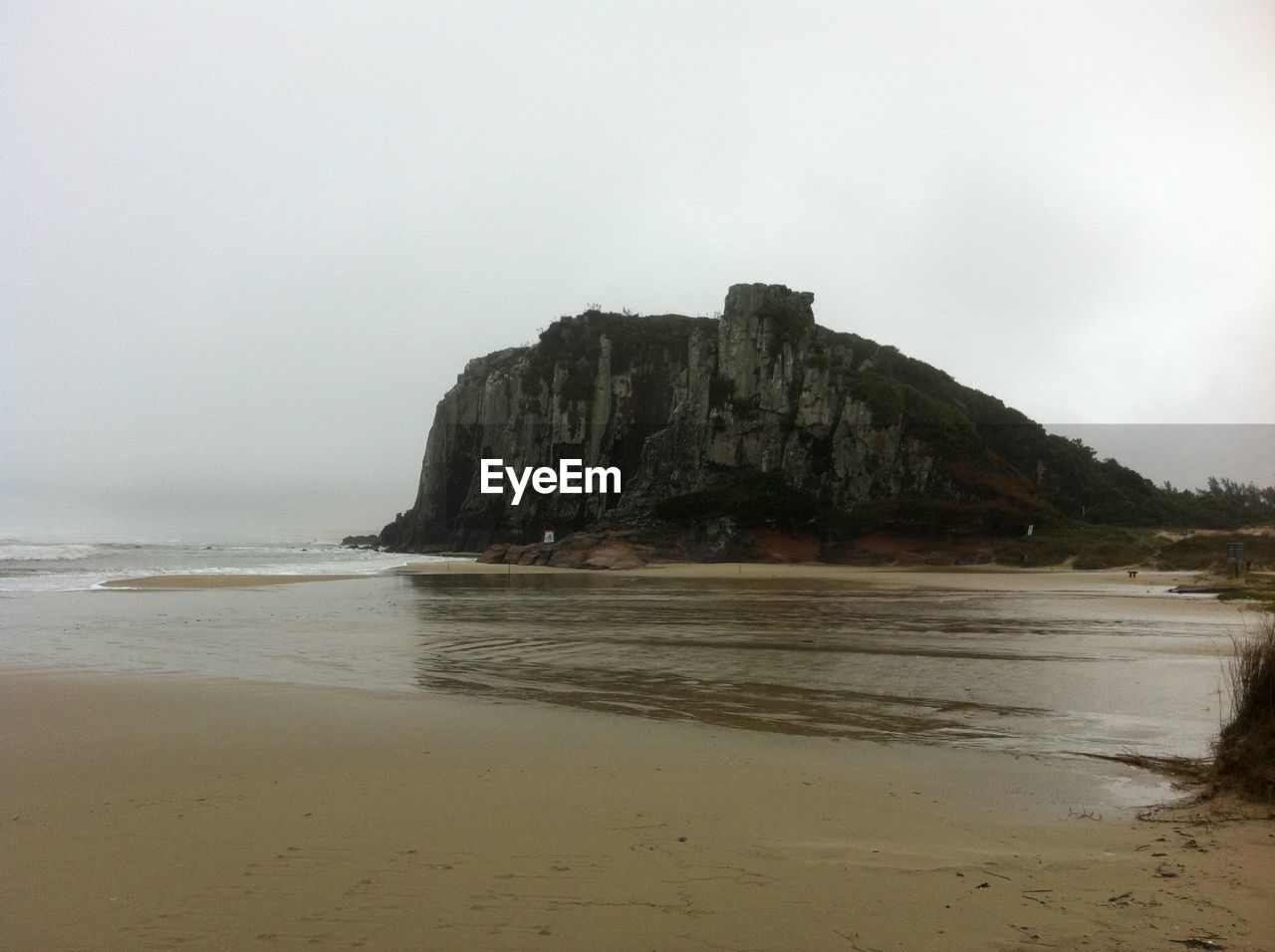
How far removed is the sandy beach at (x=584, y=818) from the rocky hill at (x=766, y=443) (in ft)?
144

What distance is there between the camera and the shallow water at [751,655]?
793 centimetres

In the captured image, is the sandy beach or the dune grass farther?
the dune grass

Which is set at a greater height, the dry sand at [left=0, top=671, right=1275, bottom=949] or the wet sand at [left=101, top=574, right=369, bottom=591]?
the dry sand at [left=0, top=671, right=1275, bottom=949]

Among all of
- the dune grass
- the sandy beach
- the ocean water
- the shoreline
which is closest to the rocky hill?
the shoreline

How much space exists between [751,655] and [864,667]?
1881mm

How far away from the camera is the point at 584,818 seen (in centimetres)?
468

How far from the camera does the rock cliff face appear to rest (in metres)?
56.3

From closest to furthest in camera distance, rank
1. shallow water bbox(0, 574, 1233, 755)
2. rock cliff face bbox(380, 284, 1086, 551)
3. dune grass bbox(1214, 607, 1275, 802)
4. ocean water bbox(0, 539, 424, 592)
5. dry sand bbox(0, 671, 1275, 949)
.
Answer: dry sand bbox(0, 671, 1275, 949) < dune grass bbox(1214, 607, 1275, 802) < shallow water bbox(0, 574, 1233, 755) < ocean water bbox(0, 539, 424, 592) < rock cliff face bbox(380, 284, 1086, 551)

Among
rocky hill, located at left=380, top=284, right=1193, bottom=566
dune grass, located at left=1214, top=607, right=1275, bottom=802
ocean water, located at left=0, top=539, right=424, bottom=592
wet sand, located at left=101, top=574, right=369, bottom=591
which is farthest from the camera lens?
rocky hill, located at left=380, top=284, right=1193, bottom=566

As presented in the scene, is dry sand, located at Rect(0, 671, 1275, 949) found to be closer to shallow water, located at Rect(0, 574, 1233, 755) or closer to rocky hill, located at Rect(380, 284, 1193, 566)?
shallow water, located at Rect(0, 574, 1233, 755)

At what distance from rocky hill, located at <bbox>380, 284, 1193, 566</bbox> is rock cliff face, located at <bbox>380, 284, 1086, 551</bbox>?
162 mm

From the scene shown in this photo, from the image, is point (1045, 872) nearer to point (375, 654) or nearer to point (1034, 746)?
point (1034, 746)

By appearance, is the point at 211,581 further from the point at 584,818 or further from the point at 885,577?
the point at 584,818

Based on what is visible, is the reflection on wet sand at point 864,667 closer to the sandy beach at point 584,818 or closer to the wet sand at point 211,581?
the sandy beach at point 584,818
